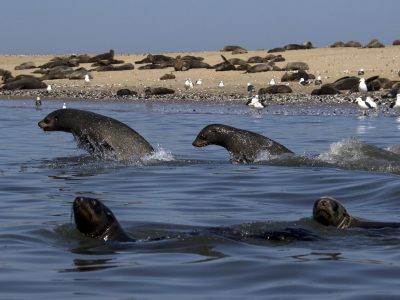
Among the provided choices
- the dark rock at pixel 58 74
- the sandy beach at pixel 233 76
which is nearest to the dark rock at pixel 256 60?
the sandy beach at pixel 233 76

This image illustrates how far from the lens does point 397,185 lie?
980cm

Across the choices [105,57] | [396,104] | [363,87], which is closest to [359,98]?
[396,104]

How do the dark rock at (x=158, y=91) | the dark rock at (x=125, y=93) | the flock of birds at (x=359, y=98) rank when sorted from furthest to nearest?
the dark rock at (x=125, y=93)
the dark rock at (x=158, y=91)
the flock of birds at (x=359, y=98)

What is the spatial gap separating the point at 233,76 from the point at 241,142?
22.2 meters

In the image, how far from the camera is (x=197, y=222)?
7.93 m

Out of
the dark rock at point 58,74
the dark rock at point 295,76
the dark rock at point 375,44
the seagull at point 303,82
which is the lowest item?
the seagull at point 303,82

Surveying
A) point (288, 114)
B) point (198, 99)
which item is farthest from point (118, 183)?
point (198, 99)

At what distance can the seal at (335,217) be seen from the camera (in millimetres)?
7441

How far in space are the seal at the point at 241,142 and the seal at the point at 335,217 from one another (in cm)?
431

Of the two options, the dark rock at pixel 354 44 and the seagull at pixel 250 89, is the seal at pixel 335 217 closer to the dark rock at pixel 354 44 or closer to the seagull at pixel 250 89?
the seagull at pixel 250 89

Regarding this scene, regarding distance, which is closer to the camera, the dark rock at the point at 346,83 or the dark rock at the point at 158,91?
the dark rock at the point at 346,83

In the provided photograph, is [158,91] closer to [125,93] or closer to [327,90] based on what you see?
[125,93]

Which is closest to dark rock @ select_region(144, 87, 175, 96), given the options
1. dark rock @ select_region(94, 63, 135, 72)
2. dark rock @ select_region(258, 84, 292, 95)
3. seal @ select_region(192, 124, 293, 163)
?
dark rock @ select_region(258, 84, 292, 95)

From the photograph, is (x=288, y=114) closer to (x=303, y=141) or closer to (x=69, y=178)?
(x=303, y=141)
